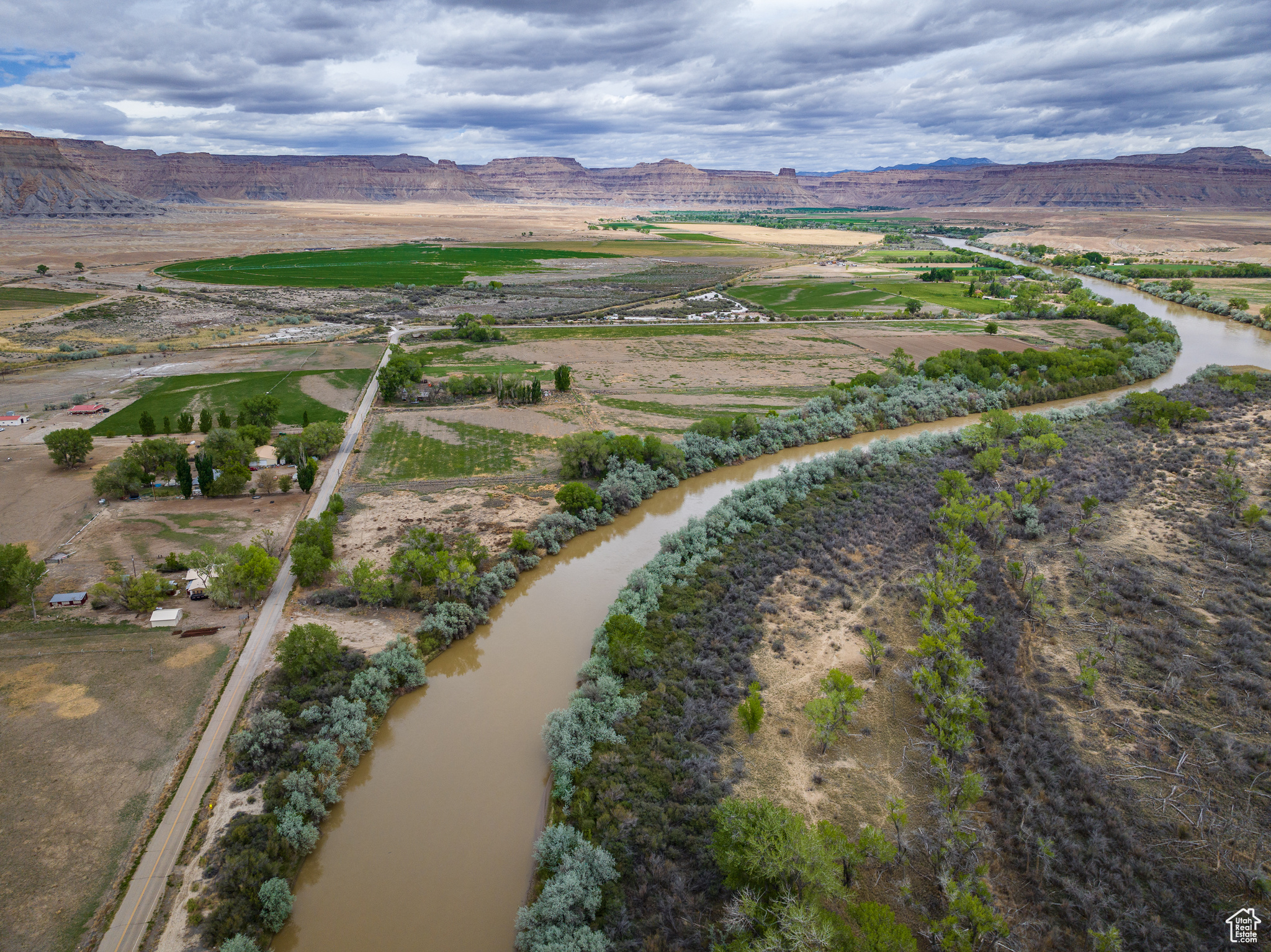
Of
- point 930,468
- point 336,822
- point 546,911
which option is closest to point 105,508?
point 336,822

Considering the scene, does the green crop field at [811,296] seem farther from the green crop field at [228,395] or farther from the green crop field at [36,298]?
the green crop field at [36,298]

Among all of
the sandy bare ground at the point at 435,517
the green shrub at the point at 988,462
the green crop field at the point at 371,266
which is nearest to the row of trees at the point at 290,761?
the sandy bare ground at the point at 435,517

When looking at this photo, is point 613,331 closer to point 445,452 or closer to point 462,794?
point 445,452

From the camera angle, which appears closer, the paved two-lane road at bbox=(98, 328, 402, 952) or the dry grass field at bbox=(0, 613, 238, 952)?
the paved two-lane road at bbox=(98, 328, 402, 952)

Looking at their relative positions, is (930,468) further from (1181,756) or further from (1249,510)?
(1181,756)

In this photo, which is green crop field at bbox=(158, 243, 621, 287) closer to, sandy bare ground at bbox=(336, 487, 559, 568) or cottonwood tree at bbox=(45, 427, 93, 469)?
cottonwood tree at bbox=(45, 427, 93, 469)

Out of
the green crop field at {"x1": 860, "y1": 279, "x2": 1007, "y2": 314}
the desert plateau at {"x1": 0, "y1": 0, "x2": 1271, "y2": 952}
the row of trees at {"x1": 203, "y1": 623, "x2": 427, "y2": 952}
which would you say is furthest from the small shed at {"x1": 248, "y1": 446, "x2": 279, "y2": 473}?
the green crop field at {"x1": 860, "y1": 279, "x2": 1007, "y2": 314}
